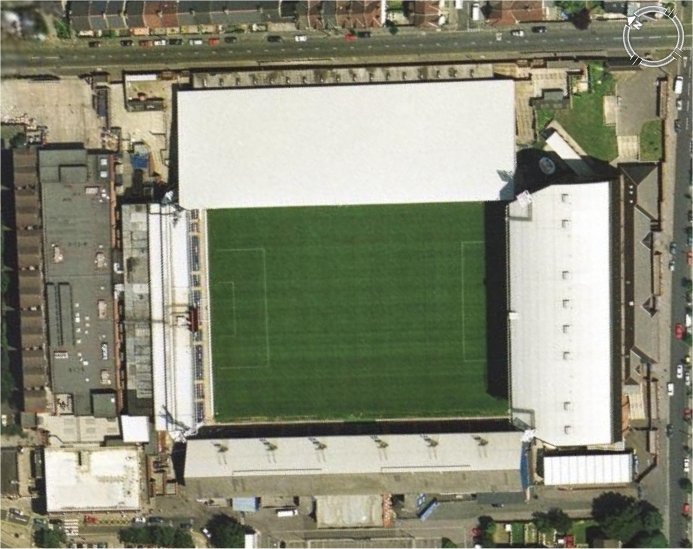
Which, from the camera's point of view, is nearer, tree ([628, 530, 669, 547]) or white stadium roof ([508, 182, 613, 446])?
white stadium roof ([508, 182, 613, 446])

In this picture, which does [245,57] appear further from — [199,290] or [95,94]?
[199,290]

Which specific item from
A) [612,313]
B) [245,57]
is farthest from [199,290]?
[612,313]

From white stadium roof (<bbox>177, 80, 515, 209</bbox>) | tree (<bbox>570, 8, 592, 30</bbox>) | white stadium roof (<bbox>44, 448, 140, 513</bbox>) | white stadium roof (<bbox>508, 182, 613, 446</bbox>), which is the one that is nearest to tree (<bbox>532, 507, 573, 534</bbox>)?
white stadium roof (<bbox>508, 182, 613, 446</bbox>)

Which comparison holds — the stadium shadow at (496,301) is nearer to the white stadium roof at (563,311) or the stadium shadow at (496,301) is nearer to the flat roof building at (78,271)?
the white stadium roof at (563,311)

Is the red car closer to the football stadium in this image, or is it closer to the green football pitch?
the green football pitch

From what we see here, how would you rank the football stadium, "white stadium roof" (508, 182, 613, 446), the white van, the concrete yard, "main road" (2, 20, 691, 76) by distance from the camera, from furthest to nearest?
the concrete yard → "main road" (2, 20, 691, 76) → the white van → the football stadium → "white stadium roof" (508, 182, 613, 446)

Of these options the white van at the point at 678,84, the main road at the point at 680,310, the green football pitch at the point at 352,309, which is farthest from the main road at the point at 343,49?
the green football pitch at the point at 352,309

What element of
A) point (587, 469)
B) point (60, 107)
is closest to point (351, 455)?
point (587, 469)

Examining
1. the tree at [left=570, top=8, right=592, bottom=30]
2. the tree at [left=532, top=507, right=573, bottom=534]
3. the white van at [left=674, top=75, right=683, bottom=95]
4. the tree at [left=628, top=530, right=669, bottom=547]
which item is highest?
the tree at [left=570, top=8, right=592, bottom=30]
